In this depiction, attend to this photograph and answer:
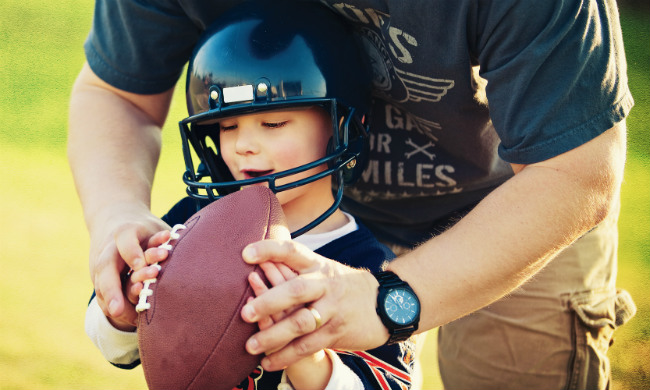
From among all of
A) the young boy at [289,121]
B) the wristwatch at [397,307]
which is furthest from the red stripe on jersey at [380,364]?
the wristwatch at [397,307]

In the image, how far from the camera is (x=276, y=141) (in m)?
1.77

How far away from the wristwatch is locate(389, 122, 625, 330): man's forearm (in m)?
0.04

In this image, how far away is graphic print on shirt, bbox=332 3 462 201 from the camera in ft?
6.03

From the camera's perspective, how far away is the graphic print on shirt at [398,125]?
1.84 meters

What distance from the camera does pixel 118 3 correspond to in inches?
85.4

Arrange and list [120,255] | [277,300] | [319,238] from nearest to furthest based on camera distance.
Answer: [277,300] < [120,255] < [319,238]

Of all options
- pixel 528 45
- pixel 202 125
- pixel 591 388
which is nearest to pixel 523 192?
pixel 528 45

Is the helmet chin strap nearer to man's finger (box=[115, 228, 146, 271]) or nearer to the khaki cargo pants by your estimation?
man's finger (box=[115, 228, 146, 271])

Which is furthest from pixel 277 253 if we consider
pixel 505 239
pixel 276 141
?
pixel 505 239

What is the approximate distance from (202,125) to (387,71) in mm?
566

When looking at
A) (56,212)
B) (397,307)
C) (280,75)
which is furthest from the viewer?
(56,212)

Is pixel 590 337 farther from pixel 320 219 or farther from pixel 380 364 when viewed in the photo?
pixel 320 219

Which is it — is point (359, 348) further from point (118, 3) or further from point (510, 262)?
point (118, 3)

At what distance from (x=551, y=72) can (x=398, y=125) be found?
0.65 meters
